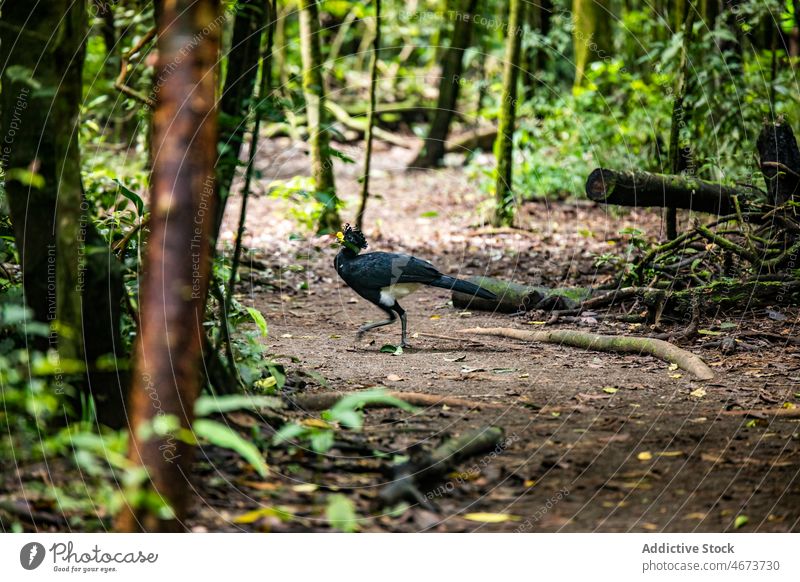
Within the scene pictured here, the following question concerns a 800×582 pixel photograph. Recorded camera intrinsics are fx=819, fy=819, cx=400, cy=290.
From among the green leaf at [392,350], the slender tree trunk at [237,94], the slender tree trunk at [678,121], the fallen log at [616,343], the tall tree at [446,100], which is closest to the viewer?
the slender tree trunk at [237,94]

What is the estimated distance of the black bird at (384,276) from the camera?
538cm

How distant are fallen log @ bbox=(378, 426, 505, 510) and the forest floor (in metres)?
0.04

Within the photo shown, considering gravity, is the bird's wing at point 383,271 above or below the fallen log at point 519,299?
above

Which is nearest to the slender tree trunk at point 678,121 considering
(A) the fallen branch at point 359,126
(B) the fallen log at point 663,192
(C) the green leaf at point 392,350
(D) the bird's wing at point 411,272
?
(B) the fallen log at point 663,192

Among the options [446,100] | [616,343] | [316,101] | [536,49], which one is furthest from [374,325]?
[446,100]

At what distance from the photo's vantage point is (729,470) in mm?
3166

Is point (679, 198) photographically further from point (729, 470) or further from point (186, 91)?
point (186, 91)

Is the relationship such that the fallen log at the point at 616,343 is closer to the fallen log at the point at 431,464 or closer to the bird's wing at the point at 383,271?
the bird's wing at the point at 383,271

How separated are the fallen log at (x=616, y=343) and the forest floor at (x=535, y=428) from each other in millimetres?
82

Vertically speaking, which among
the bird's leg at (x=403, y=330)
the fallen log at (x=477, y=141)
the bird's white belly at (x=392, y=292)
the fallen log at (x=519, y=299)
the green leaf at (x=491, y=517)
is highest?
the fallen log at (x=477, y=141)

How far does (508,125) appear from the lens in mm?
8602

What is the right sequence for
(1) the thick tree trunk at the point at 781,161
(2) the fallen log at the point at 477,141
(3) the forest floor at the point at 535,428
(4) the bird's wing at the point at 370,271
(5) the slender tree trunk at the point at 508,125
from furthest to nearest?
(2) the fallen log at the point at 477,141, (5) the slender tree trunk at the point at 508,125, (1) the thick tree trunk at the point at 781,161, (4) the bird's wing at the point at 370,271, (3) the forest floor at the point at 535,428

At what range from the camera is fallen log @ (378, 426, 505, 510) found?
2.90m
